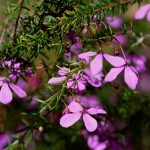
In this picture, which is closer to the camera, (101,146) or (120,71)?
(120,71)

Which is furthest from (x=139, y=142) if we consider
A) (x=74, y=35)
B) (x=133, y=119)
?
(x=74, y=35)

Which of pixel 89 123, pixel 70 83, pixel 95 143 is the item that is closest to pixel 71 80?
pixel 70 83

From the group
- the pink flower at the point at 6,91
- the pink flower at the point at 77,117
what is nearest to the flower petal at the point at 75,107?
the pink flower at the point at 77,117

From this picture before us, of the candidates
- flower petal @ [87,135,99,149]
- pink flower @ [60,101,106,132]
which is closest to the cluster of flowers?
pink flower @ [60,101,106,132]

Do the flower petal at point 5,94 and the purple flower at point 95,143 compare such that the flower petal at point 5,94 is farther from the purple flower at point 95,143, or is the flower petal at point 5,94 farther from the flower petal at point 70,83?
the purple flower at point 95,143

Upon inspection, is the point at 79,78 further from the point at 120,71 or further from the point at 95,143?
the point at 95,143
